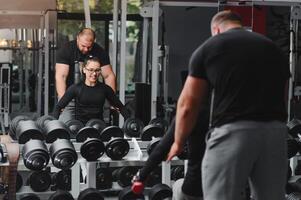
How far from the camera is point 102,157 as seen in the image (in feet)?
11.1

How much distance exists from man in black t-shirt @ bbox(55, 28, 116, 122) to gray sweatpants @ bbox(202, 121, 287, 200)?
2.10 m

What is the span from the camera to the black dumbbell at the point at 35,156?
10.1ft

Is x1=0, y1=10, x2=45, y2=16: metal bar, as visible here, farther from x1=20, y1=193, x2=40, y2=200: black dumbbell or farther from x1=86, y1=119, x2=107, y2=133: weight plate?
x1=20, y1=193, x2=40, y2=200: black dumbbell

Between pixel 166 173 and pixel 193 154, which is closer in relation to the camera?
pixel 193 154

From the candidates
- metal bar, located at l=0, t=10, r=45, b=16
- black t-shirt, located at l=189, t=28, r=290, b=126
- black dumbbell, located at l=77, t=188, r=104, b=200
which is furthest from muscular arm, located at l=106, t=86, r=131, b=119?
metal bar, located at l=0, t=10, r=45, b=16

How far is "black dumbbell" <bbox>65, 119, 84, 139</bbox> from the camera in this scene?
3.70 metres

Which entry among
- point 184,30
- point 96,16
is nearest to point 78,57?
point 96,16

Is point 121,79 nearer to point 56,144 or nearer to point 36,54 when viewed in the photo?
point 56,144

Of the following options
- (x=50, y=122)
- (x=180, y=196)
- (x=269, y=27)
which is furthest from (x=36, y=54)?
(x=180, y=196)

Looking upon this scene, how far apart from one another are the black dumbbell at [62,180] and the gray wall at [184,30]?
4795mm

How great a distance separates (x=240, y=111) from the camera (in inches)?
Answer: 83.0

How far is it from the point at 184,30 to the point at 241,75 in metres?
6.71

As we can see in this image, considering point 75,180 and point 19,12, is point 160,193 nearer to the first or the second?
point 75,180

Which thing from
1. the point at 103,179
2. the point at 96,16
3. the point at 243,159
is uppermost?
the point at 96,16
